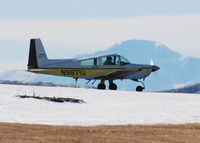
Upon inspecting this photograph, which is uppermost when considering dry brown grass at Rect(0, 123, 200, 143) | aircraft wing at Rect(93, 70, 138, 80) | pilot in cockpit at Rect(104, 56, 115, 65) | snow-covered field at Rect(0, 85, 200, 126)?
pilot in cockpit at Rect(104, 56, 115, 65)

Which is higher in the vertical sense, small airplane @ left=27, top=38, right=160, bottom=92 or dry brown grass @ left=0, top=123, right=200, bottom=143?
small airplane @ left=27, top=38, right=160, bottom=92

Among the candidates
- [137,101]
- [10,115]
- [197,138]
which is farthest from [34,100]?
[197,138]

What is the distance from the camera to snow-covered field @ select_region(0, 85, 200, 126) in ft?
83.6

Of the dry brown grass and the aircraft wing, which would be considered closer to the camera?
the dry brown grass

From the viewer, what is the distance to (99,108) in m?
28.9

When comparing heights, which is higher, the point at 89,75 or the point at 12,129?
the point at 89,75

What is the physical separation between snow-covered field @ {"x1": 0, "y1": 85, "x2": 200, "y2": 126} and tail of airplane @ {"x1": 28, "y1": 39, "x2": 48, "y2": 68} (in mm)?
6497

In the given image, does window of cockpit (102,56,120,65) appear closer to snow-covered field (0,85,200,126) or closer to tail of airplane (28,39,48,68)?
tail of airplane (28,39,48,68)

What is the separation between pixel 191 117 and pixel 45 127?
867 cm

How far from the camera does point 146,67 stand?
134 feet

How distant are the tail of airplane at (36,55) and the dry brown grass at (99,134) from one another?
62.3 ft

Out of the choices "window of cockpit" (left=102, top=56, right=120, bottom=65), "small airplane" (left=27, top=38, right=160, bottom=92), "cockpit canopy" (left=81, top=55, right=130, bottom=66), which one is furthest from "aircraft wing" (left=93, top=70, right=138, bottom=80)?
"window of cockpit" (left=102, top=56, right=120, bottom=65)

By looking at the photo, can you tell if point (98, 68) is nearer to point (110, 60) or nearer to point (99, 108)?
point (110, 60)

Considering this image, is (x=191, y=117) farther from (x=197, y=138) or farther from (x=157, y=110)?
(x=197, y=138)
